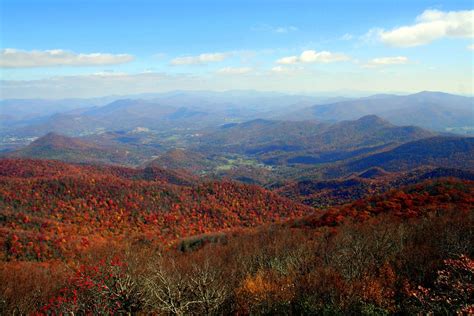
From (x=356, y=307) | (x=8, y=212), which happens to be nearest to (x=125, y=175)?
→ (x=8, y=212)

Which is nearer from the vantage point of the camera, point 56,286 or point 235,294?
point 235,294

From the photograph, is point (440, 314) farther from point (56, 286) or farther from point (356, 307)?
point (56, 286)

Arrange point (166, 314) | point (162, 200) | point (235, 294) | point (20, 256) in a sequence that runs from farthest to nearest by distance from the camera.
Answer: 1. point (162, 200)
2. point (20, 256)
3. point (235, 294)
4. point (166, 314)

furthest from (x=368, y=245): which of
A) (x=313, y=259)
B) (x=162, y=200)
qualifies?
(x=162, y=200)

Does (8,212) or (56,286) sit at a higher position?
(56,286)

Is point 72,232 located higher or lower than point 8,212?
lower

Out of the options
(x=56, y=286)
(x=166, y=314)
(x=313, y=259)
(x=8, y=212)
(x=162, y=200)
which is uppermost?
(x=166, y=314)

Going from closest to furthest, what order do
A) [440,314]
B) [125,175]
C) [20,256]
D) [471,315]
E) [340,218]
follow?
[471,315], [440,314], [20,256], [340,218], [125,175]

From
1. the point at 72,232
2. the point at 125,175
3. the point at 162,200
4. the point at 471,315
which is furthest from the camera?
the point at 125,175

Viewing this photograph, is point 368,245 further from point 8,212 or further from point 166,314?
point 8,212
